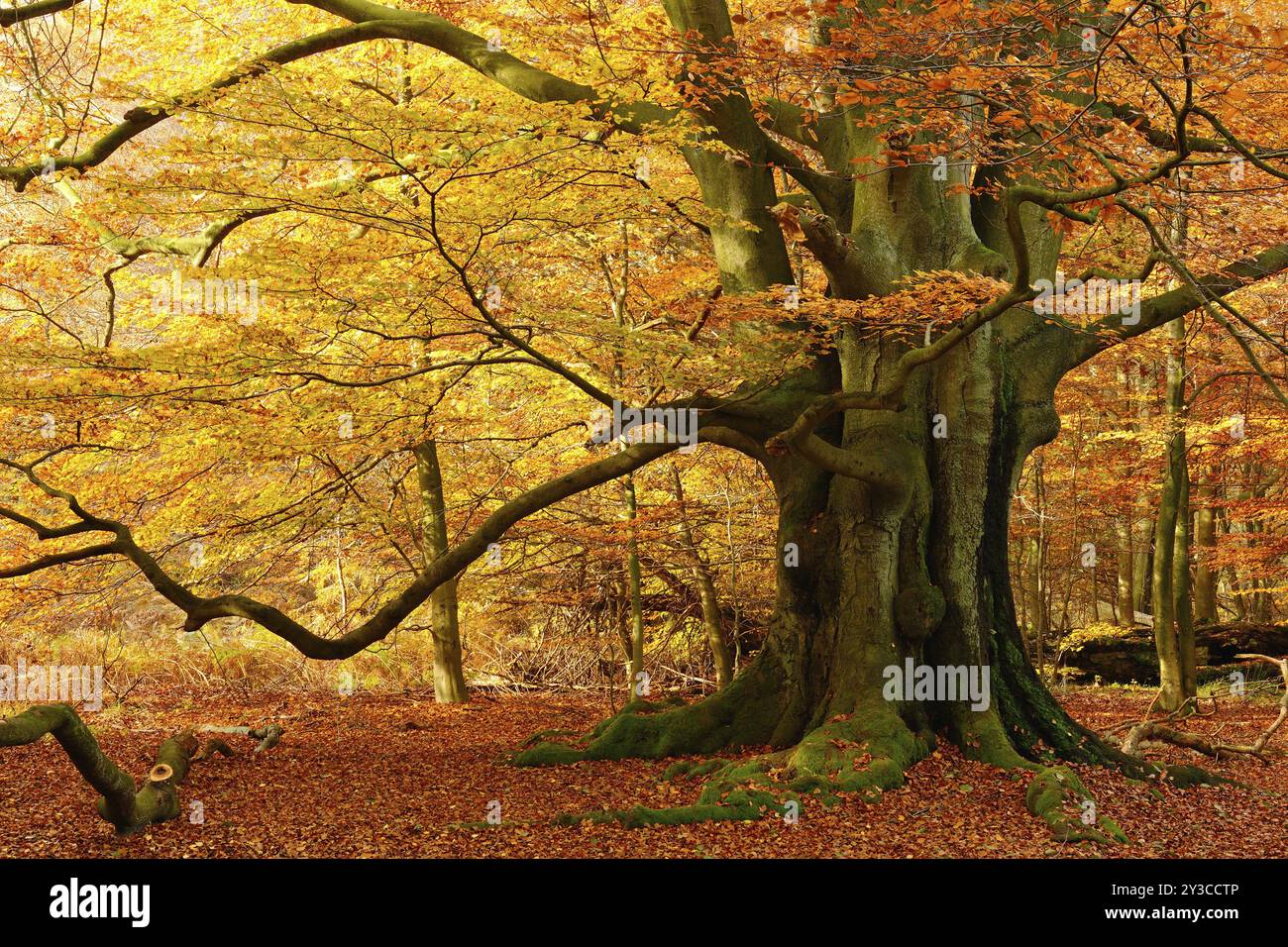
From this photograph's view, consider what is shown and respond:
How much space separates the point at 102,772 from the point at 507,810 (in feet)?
7.65

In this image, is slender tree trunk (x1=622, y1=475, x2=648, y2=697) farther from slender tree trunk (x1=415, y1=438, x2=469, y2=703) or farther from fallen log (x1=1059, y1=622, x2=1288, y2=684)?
fallen log (x1=1059, y1=622, x2=1288, y2=684)

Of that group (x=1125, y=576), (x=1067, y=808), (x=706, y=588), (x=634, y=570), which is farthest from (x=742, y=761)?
(x=1125, y=576)

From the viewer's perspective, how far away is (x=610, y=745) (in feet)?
26.2

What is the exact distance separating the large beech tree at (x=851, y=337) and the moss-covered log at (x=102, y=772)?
102cm

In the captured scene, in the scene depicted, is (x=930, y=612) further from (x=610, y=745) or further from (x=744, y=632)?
(x=744, y=632)

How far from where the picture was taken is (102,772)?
5.20 m

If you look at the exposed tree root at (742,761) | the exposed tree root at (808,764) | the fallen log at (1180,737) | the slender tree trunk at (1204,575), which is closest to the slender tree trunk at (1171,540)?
the fallen log at (1180,737)

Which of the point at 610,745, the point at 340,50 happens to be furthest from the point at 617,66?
the point at 340,50

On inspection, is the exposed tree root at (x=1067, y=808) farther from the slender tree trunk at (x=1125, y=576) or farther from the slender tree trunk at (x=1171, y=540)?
the slender tree trunk at (x=1125, y=576)

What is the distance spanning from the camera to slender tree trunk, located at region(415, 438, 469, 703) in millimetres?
10906

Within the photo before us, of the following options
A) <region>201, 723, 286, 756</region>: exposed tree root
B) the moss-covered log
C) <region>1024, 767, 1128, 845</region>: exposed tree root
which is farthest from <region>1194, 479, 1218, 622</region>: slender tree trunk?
the moss-covered log

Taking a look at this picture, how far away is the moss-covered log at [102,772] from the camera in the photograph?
186 inches

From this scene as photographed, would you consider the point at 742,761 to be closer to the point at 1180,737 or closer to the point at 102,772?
the point at 1180,737
